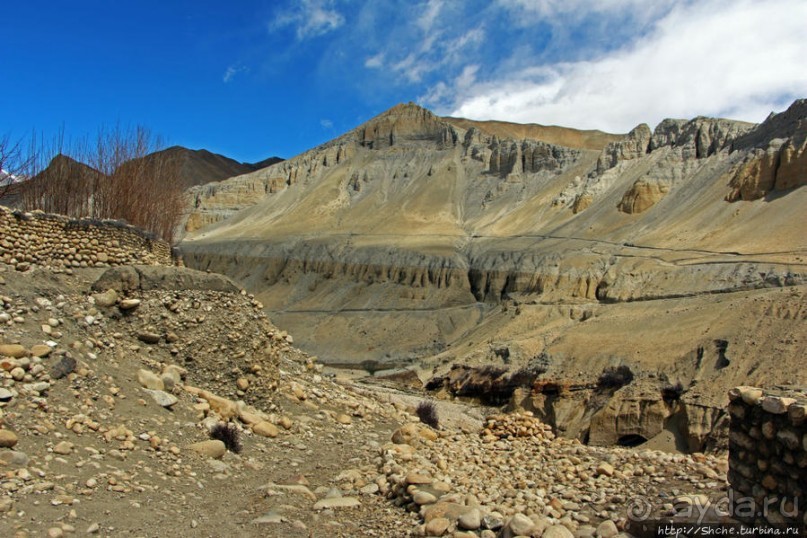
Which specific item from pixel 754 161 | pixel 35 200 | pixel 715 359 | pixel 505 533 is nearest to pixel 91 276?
pixel 505 533

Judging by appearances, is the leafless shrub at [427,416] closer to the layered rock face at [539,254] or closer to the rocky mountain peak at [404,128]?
the layered rock face at [539,254]

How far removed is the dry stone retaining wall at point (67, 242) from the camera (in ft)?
32.9

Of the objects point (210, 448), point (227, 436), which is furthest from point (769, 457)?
point (227, 436)

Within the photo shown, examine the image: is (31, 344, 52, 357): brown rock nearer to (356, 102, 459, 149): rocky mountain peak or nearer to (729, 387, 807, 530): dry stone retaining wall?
(729, 387, 807, 530): dry stone retaining wall

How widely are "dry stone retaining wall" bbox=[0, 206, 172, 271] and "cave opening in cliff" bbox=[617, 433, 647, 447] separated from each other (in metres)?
16.9

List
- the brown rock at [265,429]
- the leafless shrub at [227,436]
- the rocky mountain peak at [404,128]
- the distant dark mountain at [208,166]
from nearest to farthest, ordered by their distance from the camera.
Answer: the leafless shrub at [227,436]
the brown rock at [265,429]
the rocky mountain peak at [404,128]
the distant dark mountain at [208,166]

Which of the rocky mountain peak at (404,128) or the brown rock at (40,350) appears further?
the rocky mountain peak at (404,128)

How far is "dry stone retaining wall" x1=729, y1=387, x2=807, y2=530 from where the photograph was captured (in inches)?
189

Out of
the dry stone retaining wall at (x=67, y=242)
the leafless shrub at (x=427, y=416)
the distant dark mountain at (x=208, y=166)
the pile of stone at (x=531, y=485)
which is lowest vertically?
the leafless shrub at (x=427, y=416)

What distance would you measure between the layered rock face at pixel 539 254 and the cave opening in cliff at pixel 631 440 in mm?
291

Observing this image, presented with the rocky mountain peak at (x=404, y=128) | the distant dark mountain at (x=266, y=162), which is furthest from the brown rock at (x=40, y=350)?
the distant dark mountain at (x=266, y=162)

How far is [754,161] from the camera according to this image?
42312 mm

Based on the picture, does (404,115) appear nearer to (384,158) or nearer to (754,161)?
(384,158)

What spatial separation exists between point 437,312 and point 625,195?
18.7 meters
